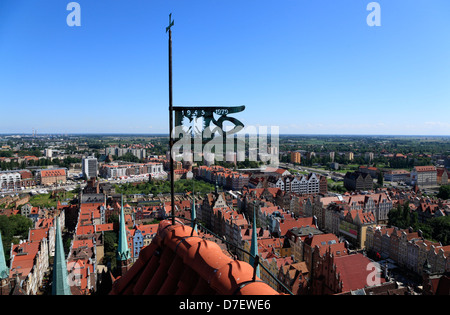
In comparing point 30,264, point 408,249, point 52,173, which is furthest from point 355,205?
point 52,173

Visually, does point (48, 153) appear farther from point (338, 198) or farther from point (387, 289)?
point (387, 289)

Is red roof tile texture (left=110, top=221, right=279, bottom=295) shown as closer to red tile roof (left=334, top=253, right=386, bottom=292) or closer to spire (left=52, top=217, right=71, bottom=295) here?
spire (left=52, top=217, right=71, bottom=295)

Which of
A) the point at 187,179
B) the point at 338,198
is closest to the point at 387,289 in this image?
the point at 338,198

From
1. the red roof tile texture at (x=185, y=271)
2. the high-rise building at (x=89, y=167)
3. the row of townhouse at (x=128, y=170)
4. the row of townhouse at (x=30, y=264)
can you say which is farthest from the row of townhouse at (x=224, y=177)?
the red roof tile texture at (x=185, y=271)

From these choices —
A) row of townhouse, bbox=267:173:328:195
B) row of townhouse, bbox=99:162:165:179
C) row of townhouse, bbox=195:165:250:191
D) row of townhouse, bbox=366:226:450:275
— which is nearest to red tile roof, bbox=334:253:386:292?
row of townhouse, bbox=366:226:450:275

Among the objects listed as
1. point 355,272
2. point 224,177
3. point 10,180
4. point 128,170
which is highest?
point 355,272

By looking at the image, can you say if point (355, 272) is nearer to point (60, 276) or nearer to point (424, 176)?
point (60, 276)
